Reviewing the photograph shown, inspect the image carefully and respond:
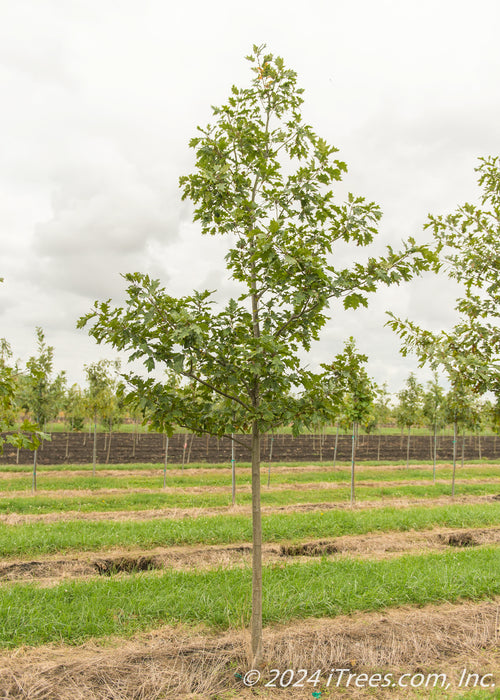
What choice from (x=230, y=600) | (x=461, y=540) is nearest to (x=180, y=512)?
(x=461, y=540)

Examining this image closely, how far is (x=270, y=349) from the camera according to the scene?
12.6 ft

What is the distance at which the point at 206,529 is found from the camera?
9438 millimetres

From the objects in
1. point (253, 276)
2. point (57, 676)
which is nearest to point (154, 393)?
point (253, 276)

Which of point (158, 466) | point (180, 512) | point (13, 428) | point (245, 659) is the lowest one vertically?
point (158, 466)

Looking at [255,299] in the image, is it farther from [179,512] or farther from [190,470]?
[190,470]

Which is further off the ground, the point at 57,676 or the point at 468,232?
the point at 468,232

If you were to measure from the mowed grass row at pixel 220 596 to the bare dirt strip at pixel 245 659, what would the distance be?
240 millimetres

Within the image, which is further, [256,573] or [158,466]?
[158,466]

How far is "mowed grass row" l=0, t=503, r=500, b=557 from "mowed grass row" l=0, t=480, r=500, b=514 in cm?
255

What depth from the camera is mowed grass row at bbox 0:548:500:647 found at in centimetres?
491

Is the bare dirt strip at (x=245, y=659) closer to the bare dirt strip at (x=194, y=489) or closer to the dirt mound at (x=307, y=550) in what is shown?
the dirt mound at (x=307, y=550)

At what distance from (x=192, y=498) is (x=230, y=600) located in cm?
884

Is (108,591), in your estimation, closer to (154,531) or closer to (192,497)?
(154,531)

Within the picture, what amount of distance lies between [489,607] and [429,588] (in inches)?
28.2
